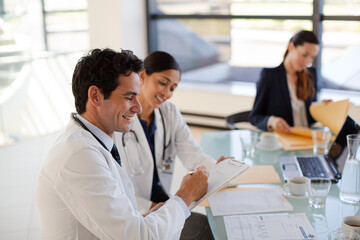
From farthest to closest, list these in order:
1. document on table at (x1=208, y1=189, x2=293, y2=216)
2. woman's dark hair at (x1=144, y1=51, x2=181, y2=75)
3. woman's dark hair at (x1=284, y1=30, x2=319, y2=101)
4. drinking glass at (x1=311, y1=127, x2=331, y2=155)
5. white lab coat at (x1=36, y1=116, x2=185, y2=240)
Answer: woman's dark hair at (x1=284, y1=30, x2=319, y2=101) < drinking glass at (x1=311, y1=127, x2=331, y2=155) < woman's dark hair at (x1=144, y1=51, x2=181, y2=75) < document on table at (x1=208, y1=189, x2=293, y2=216) < white lab coat at (x1=36, y1=116, x2=185, y2=240)

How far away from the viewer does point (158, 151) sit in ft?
7.09

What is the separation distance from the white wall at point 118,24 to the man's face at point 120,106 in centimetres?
375

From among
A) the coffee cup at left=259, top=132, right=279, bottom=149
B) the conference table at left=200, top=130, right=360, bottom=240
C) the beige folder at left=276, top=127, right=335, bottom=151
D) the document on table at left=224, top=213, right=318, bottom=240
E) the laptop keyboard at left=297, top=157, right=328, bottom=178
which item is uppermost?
the coffee cup at left=259, top=132, right=279, bottom=149

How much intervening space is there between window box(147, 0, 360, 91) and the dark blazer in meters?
1.56

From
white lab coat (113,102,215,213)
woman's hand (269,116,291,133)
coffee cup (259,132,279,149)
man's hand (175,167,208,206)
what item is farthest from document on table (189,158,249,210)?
woman's hand (269,116,291,133)

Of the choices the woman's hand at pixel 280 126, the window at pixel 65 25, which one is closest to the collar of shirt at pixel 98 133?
the woman's hand at pixel 280 126

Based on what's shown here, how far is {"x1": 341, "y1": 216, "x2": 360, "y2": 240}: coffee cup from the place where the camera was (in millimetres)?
1376

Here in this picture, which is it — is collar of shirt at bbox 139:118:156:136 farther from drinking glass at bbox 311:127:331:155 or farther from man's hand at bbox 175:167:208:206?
drinking glass at bbox 311:127:331:155

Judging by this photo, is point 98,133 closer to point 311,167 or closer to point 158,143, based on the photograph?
point 158,143

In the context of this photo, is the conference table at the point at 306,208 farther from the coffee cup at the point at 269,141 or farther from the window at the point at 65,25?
the window at the point at 65,25

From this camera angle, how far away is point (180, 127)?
2.28 m

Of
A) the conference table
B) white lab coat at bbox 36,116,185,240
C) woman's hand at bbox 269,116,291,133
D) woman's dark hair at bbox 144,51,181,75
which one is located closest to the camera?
white lab coat at bbox 36,116,185,240

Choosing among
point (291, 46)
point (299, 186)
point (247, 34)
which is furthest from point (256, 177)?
point (247, 34)

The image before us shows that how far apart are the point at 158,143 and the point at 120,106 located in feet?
2.57
